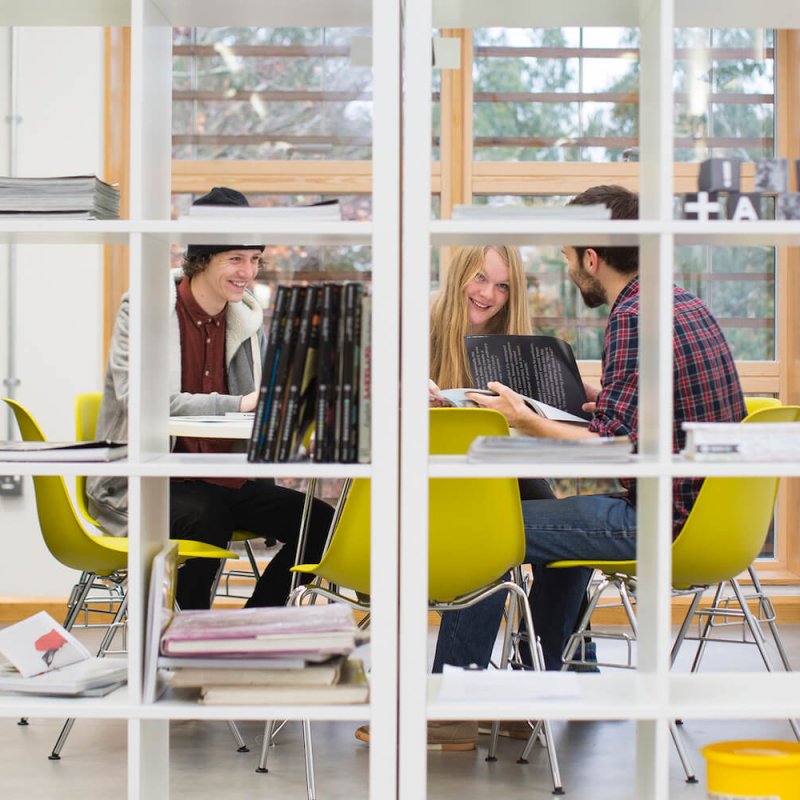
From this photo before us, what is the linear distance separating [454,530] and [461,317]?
48.7 inches

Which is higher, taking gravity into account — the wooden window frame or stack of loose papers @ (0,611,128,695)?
the wooden window frame

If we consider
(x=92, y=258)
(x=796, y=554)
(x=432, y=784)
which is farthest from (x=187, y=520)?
(x=796, y=554)

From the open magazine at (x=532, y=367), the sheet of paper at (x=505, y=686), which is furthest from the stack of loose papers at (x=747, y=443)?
the open magazine at (x=532, y=367)

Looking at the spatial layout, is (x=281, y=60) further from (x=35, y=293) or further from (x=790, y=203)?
(x=790, y=203)

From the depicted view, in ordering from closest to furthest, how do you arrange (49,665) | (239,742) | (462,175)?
1. (49,665)
2. (239,742)
3. (462,175)

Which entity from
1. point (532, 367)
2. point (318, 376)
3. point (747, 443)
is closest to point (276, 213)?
point (318, 376)

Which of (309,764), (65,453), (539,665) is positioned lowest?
(309,764)

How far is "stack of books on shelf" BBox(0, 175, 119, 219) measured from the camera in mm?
1911

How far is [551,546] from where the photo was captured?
2.76 metres

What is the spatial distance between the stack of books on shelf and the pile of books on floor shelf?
2.34 feet

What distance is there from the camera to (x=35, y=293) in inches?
181

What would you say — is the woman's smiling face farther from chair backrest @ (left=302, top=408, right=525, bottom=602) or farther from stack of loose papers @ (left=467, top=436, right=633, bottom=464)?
stack of loose papers @ (left=467, top=436, right=633, bottom=464)

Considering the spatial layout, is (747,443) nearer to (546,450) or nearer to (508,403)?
(546,450)

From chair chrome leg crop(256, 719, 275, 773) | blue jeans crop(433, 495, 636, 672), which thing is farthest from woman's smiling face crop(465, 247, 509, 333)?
chair chrome leg crop(256, 719, 275, 773)
